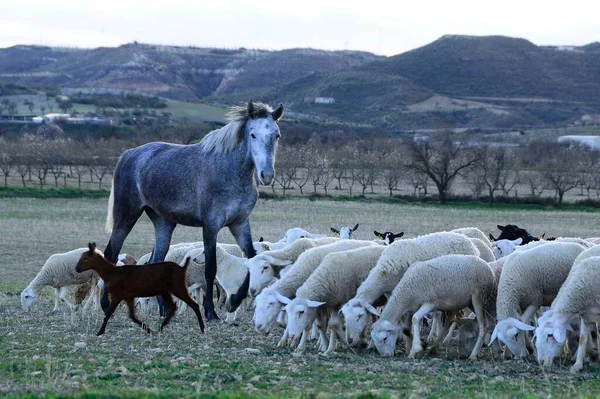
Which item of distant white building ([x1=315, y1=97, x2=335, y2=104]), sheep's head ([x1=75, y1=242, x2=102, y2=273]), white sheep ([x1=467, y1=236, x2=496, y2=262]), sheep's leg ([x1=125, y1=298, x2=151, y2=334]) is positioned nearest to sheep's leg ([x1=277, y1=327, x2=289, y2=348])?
sheep's leg ([x1=125, y1=298, x2=151, y2=334])

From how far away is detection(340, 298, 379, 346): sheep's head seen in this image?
1228 cm

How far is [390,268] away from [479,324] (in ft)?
4.52

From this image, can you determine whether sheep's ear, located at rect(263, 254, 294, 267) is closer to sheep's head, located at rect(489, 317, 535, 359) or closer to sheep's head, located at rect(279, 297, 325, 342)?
sheep's head, located at rect(279, 297, 325, 342)

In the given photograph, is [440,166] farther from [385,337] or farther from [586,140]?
[586,140]

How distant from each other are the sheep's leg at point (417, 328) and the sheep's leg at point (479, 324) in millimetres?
598

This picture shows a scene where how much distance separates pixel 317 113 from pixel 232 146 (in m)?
130

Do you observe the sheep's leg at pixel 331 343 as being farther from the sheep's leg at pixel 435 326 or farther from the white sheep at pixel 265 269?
the white sheep at pixel 265 269

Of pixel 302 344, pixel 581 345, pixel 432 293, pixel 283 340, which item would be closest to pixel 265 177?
pixel 283 340

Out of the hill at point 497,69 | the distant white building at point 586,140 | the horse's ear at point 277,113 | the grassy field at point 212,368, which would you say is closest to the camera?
the grassy field at point 212,368

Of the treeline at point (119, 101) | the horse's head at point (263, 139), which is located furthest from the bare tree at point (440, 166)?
the treeline at point (119, 101)

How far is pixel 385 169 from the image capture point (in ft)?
233

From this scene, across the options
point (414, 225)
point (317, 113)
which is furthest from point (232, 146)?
point (317, 113)

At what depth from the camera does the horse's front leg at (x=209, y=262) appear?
14383mm

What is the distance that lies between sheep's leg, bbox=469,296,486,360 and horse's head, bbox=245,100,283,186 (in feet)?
11.0
